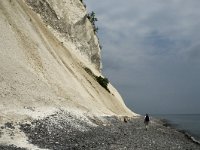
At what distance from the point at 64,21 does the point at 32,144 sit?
44874 mm

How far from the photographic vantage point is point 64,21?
71.9 meters

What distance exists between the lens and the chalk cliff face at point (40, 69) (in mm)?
38431

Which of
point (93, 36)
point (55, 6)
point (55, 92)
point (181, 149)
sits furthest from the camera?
point (93, 36)

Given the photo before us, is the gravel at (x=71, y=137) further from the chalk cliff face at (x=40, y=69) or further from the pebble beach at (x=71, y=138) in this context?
the chalk cliff face at (x=40, y=69)

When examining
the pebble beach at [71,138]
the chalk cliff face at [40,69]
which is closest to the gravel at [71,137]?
the pebble beach at [71,138]

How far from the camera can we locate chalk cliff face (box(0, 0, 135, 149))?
3843 cm

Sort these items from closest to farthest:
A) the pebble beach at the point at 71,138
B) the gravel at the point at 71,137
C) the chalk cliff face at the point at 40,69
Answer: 1. the pebble beach at the point at 71,138
2. the gravel at the point at 71,137
3. the chalk cliff face at the point at 40,69

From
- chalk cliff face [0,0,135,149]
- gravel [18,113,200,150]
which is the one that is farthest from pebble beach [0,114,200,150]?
chalk cliff face [0,0,135,149]

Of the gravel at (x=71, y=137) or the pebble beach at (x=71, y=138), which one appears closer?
the pebble beach at (x=71, y=138)

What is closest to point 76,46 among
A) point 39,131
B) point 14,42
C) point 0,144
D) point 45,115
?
point 14,42

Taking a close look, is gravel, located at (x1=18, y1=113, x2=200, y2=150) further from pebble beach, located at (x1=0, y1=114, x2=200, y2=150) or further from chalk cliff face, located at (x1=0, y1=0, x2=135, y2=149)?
chalk cliff face, located at (x1=0, y1=0, x2=135, y2=149)

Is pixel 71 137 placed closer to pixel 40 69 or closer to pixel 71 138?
pixel 71 138

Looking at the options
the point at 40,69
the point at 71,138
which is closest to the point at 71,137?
the point at 71,138

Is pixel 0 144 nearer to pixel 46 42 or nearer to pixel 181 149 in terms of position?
pixel 181 149
